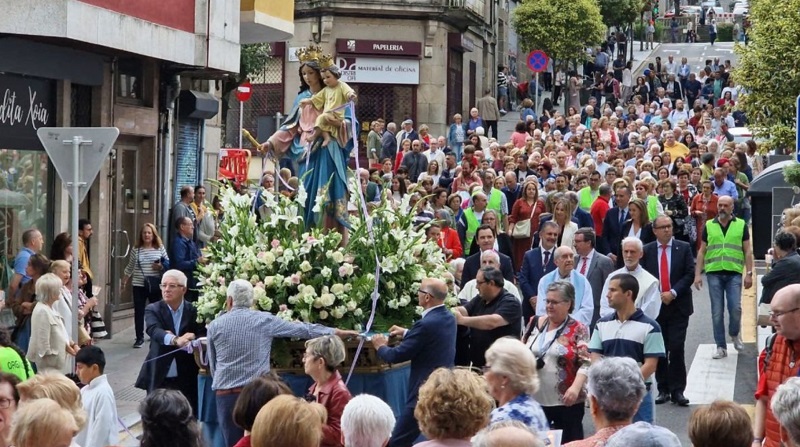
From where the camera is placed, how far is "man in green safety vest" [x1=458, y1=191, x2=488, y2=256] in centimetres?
2095

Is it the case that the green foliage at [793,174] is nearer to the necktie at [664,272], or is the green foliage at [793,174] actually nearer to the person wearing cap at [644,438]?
the necktie at [664,272]

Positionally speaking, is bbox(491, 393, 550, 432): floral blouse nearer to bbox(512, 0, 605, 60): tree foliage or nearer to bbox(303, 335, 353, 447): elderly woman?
bbox(303, 335, 353, 447): elderly woman

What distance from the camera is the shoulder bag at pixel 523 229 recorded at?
2084cm

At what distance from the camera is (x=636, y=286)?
1145 cm

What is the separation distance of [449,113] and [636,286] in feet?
108

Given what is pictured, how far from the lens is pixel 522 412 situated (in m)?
8.20

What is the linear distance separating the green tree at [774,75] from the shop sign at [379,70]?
18.7 meters

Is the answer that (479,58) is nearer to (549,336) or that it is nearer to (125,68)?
(125,68)

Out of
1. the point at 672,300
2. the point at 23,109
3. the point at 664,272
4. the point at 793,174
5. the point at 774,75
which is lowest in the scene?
the point at 672,300

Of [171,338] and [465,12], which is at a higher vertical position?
[465,12]

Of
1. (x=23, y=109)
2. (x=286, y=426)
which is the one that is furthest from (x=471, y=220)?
(x=286, y=426)

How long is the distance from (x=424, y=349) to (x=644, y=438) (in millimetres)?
4473

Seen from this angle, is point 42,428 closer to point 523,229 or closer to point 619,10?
point 523,229

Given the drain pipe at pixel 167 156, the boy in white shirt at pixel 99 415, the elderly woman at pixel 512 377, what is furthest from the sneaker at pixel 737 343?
the elderly woman at pixel 512 377
